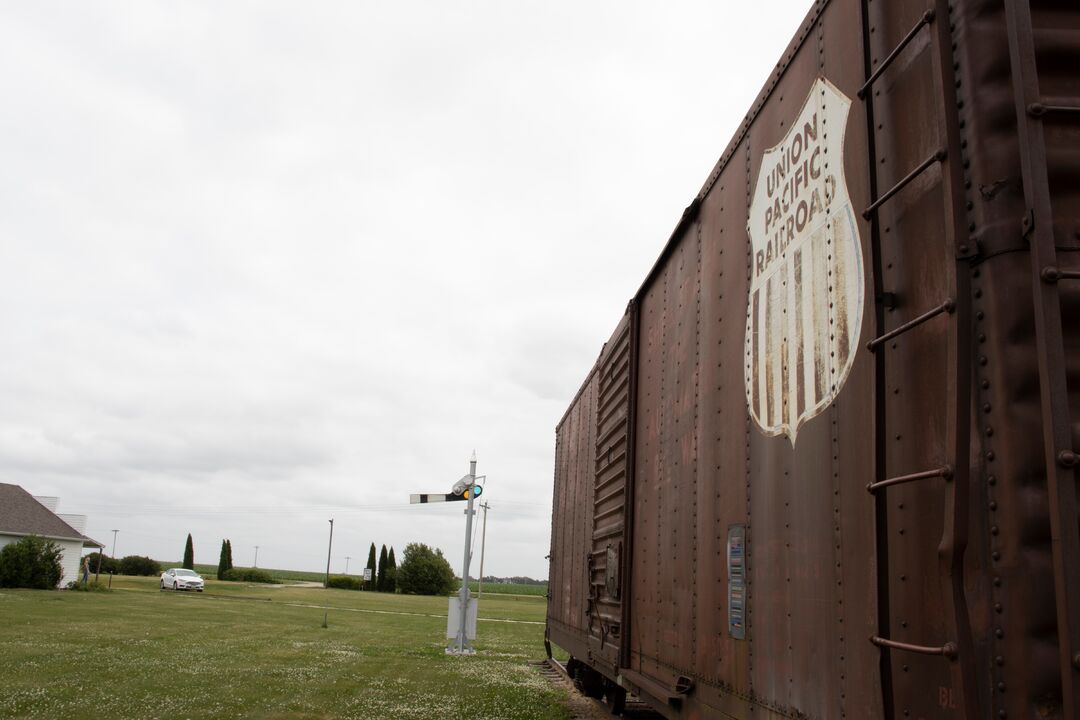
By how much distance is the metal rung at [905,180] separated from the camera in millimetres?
2303

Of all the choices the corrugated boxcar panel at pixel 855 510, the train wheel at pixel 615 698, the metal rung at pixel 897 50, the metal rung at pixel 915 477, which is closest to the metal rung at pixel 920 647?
the corrugated boxcar panel at pixel 855 510

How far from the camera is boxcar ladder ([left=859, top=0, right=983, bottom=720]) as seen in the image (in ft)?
6.54

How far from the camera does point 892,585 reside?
8.27 feet

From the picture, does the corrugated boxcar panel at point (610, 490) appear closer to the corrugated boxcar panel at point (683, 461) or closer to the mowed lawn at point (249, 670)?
the corrugated boxcar panel at point (683, 461)

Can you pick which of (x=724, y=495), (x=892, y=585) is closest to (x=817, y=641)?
(x=892, y=585)

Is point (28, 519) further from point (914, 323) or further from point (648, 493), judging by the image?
point (914, 323)

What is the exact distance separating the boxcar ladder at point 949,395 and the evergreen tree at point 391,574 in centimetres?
6851

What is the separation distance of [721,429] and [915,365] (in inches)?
77.3

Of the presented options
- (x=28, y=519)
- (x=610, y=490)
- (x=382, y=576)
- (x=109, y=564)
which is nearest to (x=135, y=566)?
(x=109, y=564)

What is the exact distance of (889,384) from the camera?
2.63 m

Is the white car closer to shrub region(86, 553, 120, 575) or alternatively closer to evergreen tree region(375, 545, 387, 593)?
evergreen tree region(375, 545, 387, 593)

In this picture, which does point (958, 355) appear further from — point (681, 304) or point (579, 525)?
point (579, 525)

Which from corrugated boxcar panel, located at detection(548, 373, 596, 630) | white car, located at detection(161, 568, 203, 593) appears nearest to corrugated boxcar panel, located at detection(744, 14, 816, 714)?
corrugated boxcar panel, located at detection(548, 373, 596, 630)

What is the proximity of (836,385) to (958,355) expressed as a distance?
3.22ft
